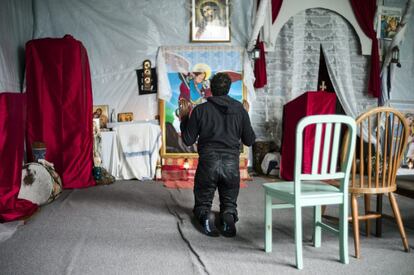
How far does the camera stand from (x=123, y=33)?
5.82m

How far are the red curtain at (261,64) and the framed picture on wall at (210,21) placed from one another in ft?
1.85

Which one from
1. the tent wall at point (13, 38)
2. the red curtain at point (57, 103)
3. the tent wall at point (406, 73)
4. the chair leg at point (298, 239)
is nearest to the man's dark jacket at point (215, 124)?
the chair leg at point (298, 239)

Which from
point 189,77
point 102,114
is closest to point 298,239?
point 189,77

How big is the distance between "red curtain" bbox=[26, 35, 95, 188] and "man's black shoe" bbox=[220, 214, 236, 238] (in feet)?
8.49

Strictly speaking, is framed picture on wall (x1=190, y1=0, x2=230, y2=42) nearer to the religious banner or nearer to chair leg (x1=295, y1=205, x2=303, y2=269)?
the religious banner

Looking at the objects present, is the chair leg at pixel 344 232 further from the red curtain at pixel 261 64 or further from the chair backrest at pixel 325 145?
the red curtain at pixel 261 64

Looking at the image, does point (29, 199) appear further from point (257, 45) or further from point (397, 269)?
point (257, 45)

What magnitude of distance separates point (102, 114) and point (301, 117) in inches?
117

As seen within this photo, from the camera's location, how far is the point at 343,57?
6.05 m

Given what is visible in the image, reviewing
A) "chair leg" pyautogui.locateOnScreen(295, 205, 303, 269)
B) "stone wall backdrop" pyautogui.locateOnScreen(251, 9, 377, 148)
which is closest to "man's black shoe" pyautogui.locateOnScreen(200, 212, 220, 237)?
"chair leg" pyautogui.locateOnScreen(295, 205, 303, 269)

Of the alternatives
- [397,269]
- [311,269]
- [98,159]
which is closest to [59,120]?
[98,159]

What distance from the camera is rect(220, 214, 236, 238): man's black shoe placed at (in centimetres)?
280

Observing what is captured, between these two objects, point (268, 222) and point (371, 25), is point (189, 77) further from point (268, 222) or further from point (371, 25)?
point (268, 222)

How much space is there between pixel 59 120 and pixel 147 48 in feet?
6.08
